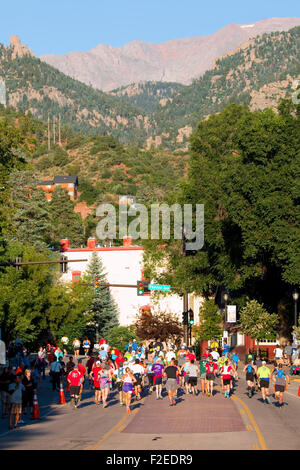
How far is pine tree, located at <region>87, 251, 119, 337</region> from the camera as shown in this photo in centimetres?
8300

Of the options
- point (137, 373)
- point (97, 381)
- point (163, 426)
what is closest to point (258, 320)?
point (137, 373)

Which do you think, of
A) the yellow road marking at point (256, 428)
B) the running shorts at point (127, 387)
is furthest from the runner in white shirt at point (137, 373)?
the yellow road marking at point (256, 428)

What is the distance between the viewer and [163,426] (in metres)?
23.4

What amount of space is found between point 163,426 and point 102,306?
61090 mm

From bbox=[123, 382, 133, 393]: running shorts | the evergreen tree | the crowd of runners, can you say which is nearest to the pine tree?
the evergreen tree

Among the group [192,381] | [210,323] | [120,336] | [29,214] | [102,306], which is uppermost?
[29,214]

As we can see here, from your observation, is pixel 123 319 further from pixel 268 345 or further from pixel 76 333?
pixel 268 345

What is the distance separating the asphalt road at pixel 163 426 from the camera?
63.8 ft

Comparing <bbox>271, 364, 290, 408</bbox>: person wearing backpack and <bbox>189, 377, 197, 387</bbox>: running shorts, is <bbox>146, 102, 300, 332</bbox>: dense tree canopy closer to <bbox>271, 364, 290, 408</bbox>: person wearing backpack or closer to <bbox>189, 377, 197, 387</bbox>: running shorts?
<bbox>189, 377, 197, 387</bbox>: running shorts

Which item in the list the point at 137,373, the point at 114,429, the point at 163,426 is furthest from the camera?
the point at 137,373

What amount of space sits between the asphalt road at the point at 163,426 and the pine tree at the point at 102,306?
→ 162 feet

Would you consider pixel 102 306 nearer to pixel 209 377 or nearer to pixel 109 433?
pixel 209 377

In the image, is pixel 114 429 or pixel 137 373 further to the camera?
pixel 137 373

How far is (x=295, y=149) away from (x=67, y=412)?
98.1 ft
